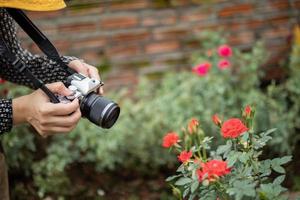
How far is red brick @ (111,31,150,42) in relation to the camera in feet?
11.8

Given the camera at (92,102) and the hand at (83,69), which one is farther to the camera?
the hand at (83,69)

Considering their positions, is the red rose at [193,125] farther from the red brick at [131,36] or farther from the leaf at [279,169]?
the red brick at [131,36]

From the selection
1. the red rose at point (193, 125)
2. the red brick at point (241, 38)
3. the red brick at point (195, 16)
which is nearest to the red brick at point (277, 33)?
the red brick at point (241, 38)

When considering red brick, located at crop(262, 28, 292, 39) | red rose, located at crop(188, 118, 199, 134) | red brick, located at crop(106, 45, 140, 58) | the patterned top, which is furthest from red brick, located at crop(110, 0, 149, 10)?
red rose, located at crop(188, 118, 199, 134)

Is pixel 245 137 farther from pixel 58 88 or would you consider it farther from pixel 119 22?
pixel 119 22

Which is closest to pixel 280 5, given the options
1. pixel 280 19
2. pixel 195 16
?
pixel 280 19

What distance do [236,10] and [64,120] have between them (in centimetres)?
242

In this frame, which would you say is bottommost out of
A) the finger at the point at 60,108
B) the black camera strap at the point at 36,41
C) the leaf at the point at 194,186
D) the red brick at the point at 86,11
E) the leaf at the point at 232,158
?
the leaf at the point at 194,186

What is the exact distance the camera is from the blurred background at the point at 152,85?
304 centimetres

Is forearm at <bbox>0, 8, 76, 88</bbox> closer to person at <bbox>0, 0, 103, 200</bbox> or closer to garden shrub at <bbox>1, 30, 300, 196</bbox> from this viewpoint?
person at <bbox>0, 0, 103, 200</bbox>

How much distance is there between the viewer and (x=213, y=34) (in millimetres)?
3479

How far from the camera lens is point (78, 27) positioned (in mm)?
3490

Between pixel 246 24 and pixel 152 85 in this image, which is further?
pixel 246 24

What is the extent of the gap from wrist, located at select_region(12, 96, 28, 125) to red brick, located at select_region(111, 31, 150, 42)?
1945mm
